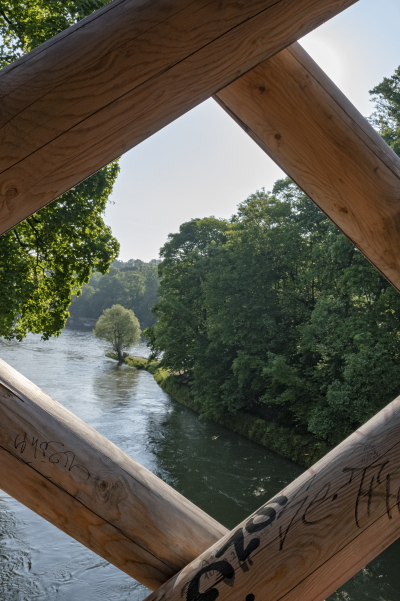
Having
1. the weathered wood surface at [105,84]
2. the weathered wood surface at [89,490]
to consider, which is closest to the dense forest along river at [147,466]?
the weathered wood surface at [89,490]

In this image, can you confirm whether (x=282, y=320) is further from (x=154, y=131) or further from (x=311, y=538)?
(x=154, y=131)

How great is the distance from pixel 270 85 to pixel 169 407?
19127 millimetres

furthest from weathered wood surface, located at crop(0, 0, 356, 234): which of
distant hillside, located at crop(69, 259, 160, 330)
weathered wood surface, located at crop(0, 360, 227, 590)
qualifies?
distant hillside, located at crop(69, 259, 160, 330)

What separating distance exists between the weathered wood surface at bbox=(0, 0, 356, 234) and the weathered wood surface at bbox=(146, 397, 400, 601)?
0.75m

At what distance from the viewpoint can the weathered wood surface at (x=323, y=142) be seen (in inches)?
39.5

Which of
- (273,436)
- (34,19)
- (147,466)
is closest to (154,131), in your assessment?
(34,19)

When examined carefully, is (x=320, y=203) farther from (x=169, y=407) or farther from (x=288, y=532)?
(x=169, y=407)

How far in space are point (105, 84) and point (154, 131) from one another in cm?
11

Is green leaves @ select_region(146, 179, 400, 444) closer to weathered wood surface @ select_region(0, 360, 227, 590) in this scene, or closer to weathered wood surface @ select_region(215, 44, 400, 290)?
weathered wood surface @ select_region(215, 44, 400, 290)

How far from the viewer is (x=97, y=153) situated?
2.48 ft

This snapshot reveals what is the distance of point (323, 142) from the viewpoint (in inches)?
40.4

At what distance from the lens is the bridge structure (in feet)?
2.39

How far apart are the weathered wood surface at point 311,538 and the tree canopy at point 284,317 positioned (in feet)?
37.3

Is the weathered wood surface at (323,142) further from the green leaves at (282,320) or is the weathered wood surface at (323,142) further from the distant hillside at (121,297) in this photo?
the distant hillside at (121,297)
